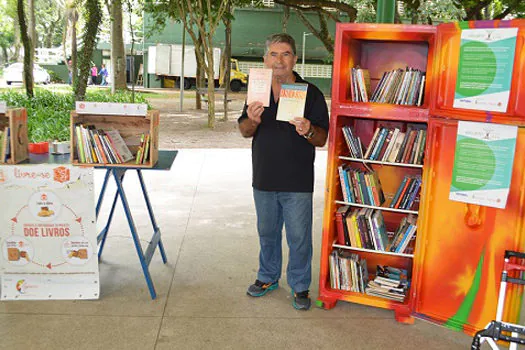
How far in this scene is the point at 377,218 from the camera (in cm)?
392

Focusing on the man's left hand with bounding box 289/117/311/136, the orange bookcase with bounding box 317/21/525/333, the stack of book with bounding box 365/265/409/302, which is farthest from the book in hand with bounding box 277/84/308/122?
the stack of book with bounding box 365/265/409/302

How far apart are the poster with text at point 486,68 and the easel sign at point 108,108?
86.9 inches

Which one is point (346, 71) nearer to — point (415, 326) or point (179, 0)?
point (415, 326)

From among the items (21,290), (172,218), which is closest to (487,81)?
(21,290)

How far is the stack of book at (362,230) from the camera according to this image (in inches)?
153

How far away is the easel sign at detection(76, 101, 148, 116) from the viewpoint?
3.82 metres

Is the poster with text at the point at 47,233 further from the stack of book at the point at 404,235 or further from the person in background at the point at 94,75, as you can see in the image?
the person in background at the point at 94,75

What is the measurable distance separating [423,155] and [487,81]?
68 cm

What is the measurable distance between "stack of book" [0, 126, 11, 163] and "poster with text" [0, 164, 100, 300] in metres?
0.09

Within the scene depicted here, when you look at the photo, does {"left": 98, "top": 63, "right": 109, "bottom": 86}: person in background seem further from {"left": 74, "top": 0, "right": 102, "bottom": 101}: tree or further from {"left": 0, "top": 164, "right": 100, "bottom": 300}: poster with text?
{"left": 0, "top": 164, "right": 100, "bottom": 300}: poster with text

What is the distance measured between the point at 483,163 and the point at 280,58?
1478 mm

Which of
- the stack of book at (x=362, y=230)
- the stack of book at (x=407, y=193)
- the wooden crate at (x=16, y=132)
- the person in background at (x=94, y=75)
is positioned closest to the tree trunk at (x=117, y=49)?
the person in background at (x=94, y=75)

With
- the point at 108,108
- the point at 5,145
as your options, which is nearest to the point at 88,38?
the point at 5,145

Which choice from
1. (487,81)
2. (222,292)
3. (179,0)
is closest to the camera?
(487,81)
